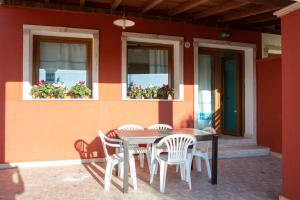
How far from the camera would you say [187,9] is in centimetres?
580

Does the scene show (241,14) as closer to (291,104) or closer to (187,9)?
(187,9)

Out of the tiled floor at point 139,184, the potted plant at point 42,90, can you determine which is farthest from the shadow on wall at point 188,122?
the potted plant at point 42,90

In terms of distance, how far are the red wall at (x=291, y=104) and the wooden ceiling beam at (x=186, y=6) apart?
2163 mm

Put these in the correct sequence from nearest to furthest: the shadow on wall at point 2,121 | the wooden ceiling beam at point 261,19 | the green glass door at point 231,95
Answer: the shadow on wall at point 2,121, the wooden ceiling beam at point 261,19, the green glass door at point 231,95

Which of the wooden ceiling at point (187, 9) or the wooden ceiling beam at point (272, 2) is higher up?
the wooden ceiling at point (187, 9)

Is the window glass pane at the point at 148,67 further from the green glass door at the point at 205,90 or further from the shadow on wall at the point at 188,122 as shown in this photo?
the green glass door at the point at 205,90

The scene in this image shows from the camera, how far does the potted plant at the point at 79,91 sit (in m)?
5.70

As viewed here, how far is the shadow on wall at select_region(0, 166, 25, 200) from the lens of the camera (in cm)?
381

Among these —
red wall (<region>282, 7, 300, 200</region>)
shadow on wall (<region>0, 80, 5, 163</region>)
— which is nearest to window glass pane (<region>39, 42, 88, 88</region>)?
shadow on wall (<region>0, 80, 5, 163</region>)

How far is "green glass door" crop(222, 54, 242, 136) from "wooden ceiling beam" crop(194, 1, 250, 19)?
5.65 ft

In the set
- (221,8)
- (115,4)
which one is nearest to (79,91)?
(115,4)

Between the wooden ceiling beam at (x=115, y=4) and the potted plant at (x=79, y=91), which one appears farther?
the potted plant at (x=79, y=91)

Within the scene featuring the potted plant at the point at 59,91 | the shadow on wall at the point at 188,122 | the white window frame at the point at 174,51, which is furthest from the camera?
the shadow on wall at the point at 188,122

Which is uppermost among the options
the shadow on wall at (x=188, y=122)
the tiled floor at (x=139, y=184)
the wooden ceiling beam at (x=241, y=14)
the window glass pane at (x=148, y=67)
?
the wooden ceiling beam at (x=241, y=14)
